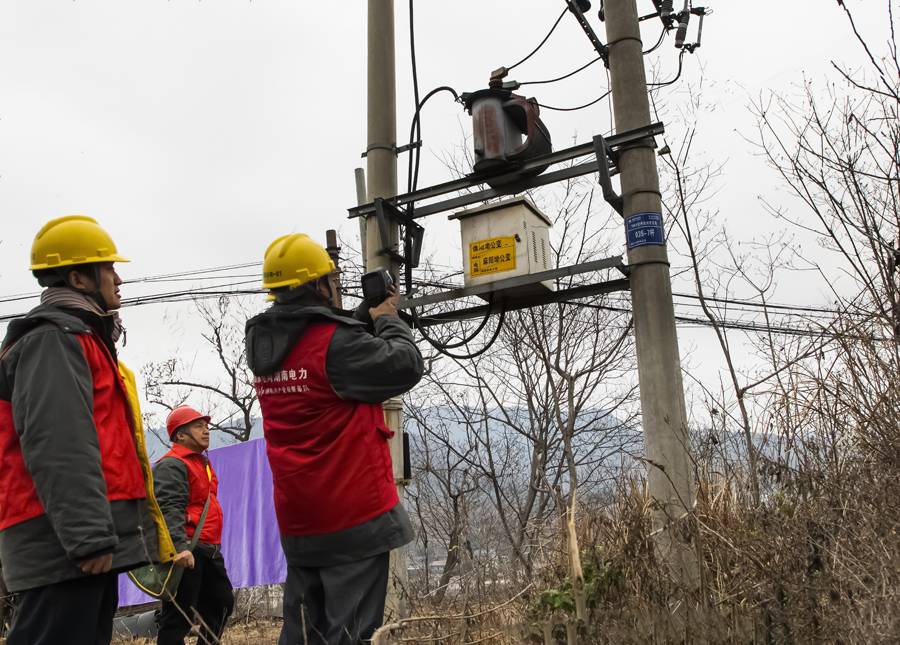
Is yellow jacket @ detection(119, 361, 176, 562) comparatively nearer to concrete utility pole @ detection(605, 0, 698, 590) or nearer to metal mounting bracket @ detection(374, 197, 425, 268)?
concrete utility pole @ detection(605, 0, 698, 590)

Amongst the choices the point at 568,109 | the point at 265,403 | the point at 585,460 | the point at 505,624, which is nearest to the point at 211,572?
the point at 505,624

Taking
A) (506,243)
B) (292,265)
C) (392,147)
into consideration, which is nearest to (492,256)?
(506,243)

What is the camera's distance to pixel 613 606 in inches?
137

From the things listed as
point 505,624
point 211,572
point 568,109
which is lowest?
point 505,624

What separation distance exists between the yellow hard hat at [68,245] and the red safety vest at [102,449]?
0.96 ft

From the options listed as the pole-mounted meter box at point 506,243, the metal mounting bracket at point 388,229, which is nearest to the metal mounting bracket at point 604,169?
the pole-mounted meter box at point 506,243

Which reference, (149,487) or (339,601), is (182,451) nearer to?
(149,487)

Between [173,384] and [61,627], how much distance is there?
60.6 feet

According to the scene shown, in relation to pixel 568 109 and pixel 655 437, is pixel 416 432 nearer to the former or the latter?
pixel 568 109

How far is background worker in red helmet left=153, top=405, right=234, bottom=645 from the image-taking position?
4.15m

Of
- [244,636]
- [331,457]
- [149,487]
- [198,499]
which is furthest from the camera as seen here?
[244,636]

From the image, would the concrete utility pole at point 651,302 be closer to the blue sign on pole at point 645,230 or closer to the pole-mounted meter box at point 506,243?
the blue sign on pole at point 645,230

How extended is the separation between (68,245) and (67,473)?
0.82 m

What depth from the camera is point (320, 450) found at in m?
2.63
